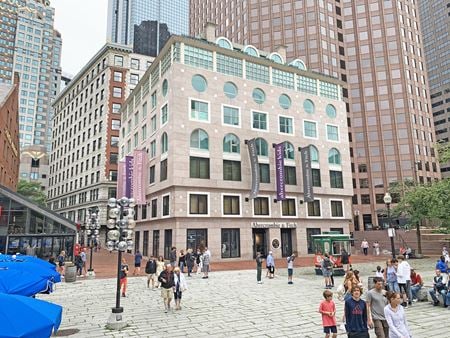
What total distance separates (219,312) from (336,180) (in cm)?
3493

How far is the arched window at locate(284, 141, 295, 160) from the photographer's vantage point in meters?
41.5

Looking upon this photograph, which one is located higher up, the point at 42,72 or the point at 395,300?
the point at 42,72

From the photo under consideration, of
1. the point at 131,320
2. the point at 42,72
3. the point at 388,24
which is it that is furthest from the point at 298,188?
the point at 42,72

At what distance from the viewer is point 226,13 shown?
90.2 meters

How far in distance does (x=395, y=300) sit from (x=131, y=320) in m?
8.98

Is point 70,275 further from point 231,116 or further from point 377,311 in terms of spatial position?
point 231,116

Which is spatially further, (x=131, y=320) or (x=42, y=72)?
(x=42, y=72)

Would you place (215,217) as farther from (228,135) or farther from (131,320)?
(131,320)

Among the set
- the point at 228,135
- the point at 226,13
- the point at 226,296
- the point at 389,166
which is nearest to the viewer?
the point at 226,296

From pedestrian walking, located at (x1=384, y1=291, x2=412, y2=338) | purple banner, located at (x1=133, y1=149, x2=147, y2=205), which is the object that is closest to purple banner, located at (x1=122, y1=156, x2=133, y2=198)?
purple banner, located at (x1=133, y1=149, x2=147, y2=205)

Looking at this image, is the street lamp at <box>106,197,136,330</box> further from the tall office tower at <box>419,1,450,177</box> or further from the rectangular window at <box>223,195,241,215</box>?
the tall office tower at <box>419,1,450,177</box>

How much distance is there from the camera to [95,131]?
6919 cm

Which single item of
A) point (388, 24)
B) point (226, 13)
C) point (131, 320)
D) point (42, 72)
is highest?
point (42, 72)

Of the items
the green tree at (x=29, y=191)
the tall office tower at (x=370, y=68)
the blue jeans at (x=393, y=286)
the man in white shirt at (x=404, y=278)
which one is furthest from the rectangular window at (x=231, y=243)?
the green tree at (x=29, y=191)
